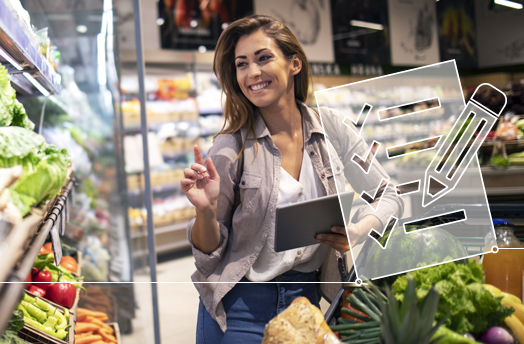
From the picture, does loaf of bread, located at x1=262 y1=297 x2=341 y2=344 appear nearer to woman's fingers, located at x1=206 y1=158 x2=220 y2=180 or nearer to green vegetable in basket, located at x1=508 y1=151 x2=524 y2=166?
woman's fingers, located at x1=206 y1=158 x2=220 y2=180

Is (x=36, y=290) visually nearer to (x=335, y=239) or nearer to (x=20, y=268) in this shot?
(x=20, y=268)

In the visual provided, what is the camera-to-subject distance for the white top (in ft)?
4.89

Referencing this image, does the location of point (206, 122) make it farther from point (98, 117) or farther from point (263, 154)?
point (263, 154)

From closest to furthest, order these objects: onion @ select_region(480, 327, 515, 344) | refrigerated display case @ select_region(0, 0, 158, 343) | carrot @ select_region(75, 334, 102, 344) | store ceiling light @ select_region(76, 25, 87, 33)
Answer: onion @ select_region(480, 327, 515, 344) → carrot @ select_region(75, 334, 102, 344) → refrigerated display case @ select_region(0, 0, 158, 343) → store ceiling light @ select_region(76, 25, 87, 33)

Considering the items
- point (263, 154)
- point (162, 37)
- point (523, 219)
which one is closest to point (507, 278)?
point (523, 219)

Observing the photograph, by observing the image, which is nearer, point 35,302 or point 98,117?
point 35,302

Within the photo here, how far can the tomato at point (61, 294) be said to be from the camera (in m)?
1.88

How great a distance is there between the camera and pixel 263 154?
1570 millimetres

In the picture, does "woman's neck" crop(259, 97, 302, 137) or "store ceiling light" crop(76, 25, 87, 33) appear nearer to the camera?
"woman's neck" crop(259, 97, 302, 137)

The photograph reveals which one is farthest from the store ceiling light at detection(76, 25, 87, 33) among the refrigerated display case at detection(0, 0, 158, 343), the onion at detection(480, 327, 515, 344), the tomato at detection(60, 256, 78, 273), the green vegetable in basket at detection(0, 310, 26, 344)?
the onion at detection(480, 327, 515, 344)

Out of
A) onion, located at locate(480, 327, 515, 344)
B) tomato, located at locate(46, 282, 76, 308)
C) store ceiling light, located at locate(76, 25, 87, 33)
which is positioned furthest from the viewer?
store ceiling light, located at locate(76, 25, 87, 33)

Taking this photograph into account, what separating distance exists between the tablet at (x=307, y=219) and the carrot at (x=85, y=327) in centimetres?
152

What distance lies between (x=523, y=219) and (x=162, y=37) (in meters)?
5.07

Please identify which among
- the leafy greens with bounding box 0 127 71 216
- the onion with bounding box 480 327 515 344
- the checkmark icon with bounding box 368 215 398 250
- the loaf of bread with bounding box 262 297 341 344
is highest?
the leafy greens with bounding box 0 127 71 216
